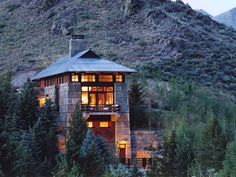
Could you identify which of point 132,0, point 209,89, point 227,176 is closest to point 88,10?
point 132,0

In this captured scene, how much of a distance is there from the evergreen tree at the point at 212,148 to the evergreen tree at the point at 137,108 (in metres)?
11.5

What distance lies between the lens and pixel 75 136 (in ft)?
130

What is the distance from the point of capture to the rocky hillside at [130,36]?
2795 inches

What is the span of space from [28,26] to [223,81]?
33.2 meters

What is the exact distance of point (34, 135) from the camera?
41.6 meters

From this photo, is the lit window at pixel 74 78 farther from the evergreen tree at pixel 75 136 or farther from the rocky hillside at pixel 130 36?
the rocky hillside at pixel 130 36

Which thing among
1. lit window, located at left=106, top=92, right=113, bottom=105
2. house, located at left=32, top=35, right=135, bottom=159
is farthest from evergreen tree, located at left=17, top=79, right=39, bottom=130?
lit window, located at left=106, top=92, right=113, bottom=105

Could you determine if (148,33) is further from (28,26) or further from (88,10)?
(28,26)

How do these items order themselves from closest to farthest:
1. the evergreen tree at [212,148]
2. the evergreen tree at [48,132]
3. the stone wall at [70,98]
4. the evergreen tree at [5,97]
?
the evergreen tree at [212,148] < the evergreen tree at [48,132] < the evergreen tree at [5,97] < the stone wall at [70,98]

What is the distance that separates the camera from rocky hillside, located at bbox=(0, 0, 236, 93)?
71.0 m

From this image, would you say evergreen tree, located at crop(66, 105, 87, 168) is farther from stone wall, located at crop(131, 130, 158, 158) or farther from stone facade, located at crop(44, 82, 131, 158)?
stone wall, located at crop(131, 130, 158, 158)

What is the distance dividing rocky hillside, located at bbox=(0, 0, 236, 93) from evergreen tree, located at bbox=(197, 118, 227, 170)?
26.5m

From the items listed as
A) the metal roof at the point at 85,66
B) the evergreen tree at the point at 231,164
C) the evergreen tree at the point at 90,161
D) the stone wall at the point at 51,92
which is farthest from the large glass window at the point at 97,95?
the evergreen tree at the point at 231,164

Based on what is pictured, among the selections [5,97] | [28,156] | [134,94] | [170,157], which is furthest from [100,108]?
[170,157]
